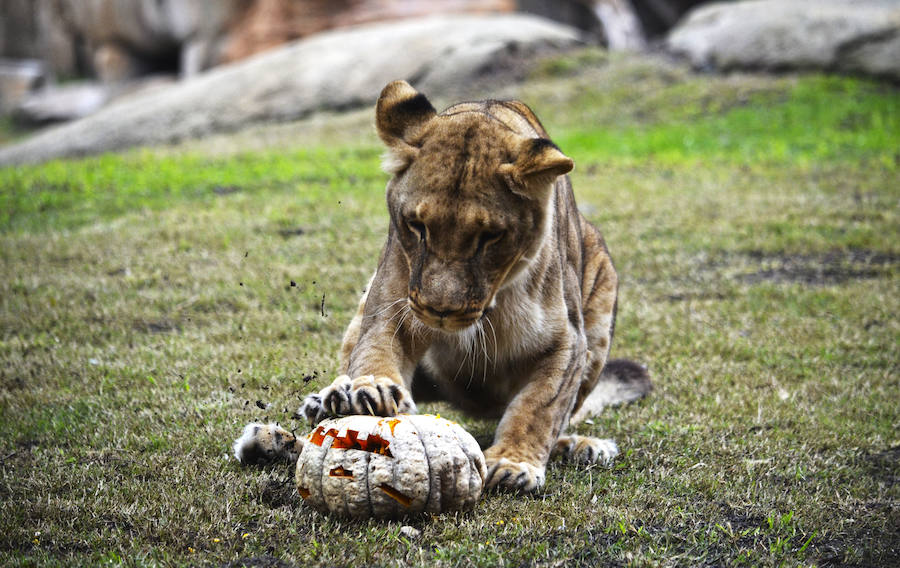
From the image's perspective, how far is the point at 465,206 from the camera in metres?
3.81

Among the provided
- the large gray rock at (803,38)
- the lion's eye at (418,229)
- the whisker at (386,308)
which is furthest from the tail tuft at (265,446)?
the large gray rock at (803,38)

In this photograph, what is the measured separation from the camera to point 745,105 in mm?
16375

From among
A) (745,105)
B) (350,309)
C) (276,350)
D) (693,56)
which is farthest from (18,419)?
(693,56)

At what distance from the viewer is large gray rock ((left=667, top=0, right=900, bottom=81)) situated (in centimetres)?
1692

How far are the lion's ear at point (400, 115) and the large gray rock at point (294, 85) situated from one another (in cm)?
1319

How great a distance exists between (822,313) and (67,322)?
608cm

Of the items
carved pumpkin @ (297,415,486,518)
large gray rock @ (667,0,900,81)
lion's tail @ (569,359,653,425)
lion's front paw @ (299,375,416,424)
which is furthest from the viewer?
large gray rock @ (667,0,900,81)

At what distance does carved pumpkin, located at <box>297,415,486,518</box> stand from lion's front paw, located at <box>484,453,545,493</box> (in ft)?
0.92

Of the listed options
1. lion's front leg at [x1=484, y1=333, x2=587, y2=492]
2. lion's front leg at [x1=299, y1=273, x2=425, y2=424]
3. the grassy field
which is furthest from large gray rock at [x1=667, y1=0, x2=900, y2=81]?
lion's front leg at [x1=299, y1=273, x2=425, y2=424]

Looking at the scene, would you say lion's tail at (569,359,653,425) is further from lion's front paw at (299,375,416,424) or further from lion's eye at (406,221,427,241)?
lion's eye at (406,221,427,241)

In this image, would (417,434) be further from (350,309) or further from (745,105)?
(745,105)

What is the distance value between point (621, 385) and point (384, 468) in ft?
8.41

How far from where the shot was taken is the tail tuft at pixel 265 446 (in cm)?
433

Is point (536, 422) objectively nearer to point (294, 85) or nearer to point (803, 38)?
point (294, 85)
